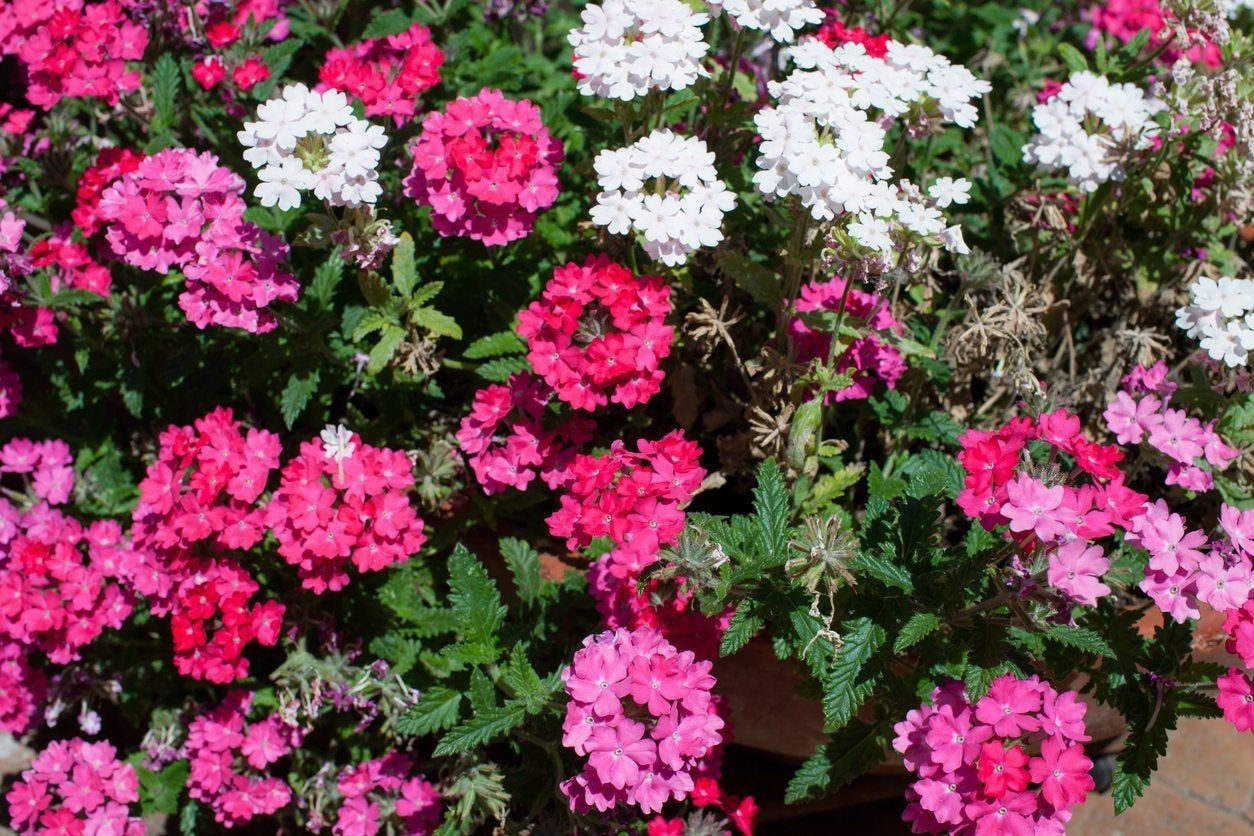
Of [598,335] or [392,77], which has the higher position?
[392,77]

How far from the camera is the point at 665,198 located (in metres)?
2.05

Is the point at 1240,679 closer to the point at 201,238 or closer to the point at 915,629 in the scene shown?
the point at 915,629

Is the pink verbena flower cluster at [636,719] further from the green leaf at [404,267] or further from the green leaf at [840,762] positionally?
the green leaf at [404,267]

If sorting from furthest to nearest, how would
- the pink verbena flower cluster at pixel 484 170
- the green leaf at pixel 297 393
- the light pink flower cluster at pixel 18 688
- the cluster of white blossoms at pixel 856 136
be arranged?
the light pink flower cluster at pixel 18 688 → the green leaf at pixel 297 393 → the pink verbena flower cluster at pixel 484 170 → the cluster of white blossoms at pixel 856 136

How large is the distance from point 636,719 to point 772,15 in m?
1.30

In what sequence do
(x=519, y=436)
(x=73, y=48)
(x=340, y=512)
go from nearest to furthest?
1. (x=340, y=512)
2. (x=519, y=436)
3. (x=73, y=48)

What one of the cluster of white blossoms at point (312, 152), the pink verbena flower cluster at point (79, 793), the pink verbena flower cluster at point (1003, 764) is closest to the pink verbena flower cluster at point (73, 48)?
the cluster of white blossoms at point (312, 152)

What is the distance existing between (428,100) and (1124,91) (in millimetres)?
1586

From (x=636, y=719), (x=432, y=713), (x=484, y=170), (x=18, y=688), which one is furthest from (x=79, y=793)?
(x=484, y=170)

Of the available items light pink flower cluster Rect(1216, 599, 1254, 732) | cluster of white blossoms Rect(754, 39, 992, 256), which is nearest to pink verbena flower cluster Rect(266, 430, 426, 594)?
cluster of white blossoms Rect(754, 39, 992, 256)

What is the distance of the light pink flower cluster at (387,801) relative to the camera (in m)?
2.46

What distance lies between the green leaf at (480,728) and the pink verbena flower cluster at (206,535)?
→ 0.54 metres

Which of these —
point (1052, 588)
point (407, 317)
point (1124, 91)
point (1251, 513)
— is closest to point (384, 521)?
point (407, 317)

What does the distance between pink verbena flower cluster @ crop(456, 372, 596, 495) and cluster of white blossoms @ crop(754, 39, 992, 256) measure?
0.62 metres
